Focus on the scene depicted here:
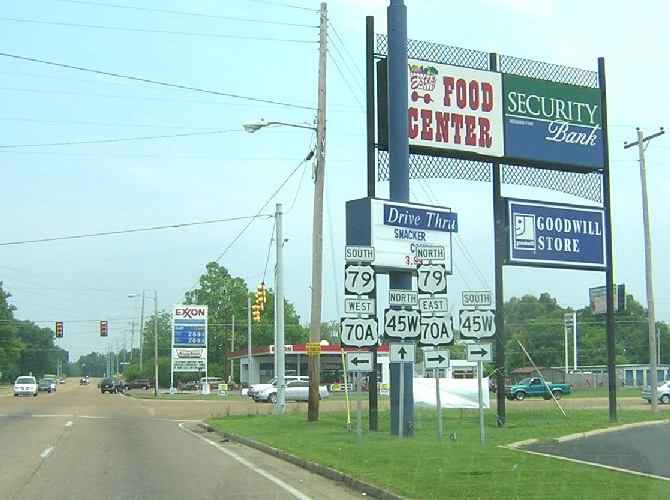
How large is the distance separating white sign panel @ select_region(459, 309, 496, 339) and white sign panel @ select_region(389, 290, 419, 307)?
8.14 feet

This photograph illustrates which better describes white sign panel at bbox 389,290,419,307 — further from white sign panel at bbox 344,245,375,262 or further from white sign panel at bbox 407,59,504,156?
white sign panel at bbox 407,59,504,156

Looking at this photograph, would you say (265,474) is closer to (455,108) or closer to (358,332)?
(358,332)

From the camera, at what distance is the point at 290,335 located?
418 feet

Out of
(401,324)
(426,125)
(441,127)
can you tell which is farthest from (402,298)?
(441,127)

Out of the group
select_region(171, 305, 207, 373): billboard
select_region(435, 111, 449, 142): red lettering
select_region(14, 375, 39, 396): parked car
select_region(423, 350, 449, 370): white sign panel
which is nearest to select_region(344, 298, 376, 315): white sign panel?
select_region(423, 350, 449, 370): white sign panel

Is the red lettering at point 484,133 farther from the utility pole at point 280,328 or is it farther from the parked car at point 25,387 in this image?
the parked car at point 25,387

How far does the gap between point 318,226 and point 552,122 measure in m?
7.95

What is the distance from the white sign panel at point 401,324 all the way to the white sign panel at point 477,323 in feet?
6.10

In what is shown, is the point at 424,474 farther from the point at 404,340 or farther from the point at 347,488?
the point at 404,340

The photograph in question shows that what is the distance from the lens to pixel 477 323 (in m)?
17.8

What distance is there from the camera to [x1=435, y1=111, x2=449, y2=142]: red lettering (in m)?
24.7

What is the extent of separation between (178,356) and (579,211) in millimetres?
49118

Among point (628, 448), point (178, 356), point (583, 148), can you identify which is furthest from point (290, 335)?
point (628, 448)

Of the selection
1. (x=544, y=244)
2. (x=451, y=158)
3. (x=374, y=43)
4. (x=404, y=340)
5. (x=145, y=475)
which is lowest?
(x=145, y=475)
